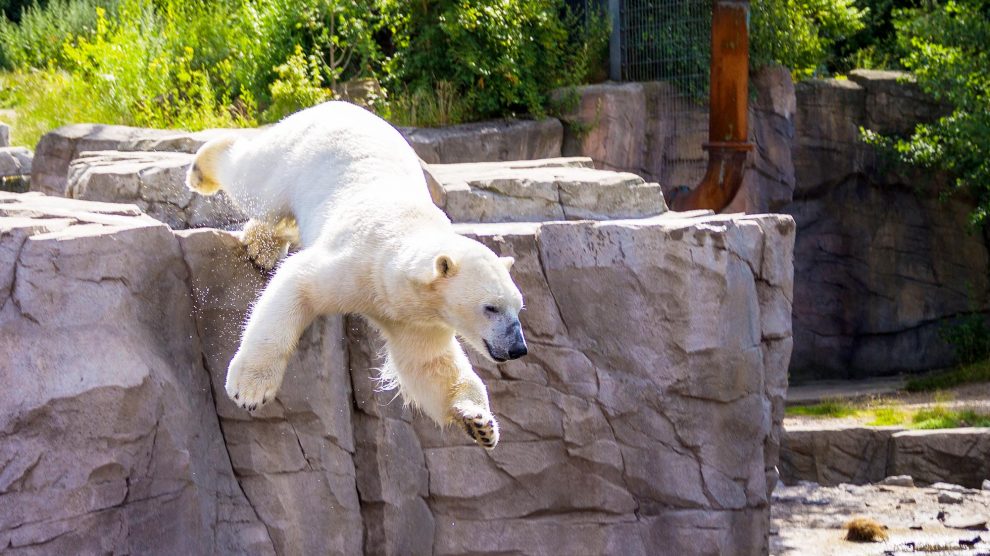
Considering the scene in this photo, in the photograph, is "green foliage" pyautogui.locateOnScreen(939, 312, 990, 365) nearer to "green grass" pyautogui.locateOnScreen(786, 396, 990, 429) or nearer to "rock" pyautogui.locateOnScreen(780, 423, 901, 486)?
"green grass" pyautogui.locateOnScreen(786, 396, 990, 429)

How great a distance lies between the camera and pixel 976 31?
1225 cm

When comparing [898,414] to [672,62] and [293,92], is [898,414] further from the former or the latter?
[293,92]

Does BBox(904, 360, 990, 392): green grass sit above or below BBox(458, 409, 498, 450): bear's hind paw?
below

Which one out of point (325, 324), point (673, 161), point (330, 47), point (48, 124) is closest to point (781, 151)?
point (673, 161)

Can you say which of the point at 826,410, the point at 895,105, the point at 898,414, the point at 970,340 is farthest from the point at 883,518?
the point at 895,105

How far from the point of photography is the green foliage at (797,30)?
40.8 feet

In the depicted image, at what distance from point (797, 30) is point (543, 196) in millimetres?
7629

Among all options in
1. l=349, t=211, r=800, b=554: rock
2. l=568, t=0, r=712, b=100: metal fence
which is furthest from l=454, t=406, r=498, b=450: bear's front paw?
l=568, t=0, r=712, b=100: metal fence

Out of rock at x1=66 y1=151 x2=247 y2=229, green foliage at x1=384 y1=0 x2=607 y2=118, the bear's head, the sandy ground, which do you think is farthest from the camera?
green foliage at x1=384 y1=0 x2=607 y2=118

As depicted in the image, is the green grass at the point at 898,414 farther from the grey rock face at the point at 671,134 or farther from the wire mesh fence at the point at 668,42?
the wire mesh fence at the point at 668,42

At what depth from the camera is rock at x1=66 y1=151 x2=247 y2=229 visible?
5.80 meters

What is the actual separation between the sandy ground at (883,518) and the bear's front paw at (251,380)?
12.3 feet

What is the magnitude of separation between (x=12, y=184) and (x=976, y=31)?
9.14 m

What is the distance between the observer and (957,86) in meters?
12.1
